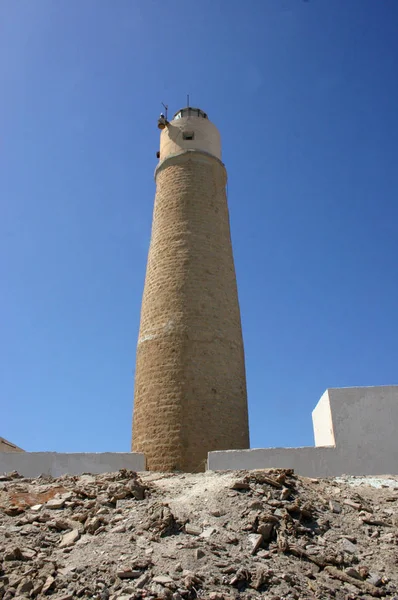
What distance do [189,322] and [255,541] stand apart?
6.60 m

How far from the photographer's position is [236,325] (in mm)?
12906

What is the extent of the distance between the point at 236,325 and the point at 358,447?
171 inches

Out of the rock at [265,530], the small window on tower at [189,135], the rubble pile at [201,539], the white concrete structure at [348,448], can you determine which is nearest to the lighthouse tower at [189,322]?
the small window on tower at [189,135]

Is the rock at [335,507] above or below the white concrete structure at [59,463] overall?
below

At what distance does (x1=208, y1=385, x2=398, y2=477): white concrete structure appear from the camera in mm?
9477

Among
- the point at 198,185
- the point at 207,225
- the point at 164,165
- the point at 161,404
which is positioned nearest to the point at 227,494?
the point at 161,404

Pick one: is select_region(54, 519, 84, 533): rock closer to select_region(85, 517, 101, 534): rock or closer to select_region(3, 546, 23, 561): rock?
select_region(85, 517, 101, 534): rock

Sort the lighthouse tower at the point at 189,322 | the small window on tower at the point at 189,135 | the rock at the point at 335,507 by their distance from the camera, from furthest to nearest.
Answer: the small window on tower at the point at 189,135, the lighthouse tower at the point at 189,322, the rock at the point at 335,507

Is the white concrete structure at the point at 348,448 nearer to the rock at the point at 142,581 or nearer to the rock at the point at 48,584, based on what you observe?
the rock at the point at 142,581

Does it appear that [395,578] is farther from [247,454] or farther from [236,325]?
[236,325]

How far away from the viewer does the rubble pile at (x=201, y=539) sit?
5293mm

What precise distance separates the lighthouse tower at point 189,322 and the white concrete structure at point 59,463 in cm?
122

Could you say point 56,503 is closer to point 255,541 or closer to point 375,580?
point 255,541

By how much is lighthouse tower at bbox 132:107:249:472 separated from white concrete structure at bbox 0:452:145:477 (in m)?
1.22
